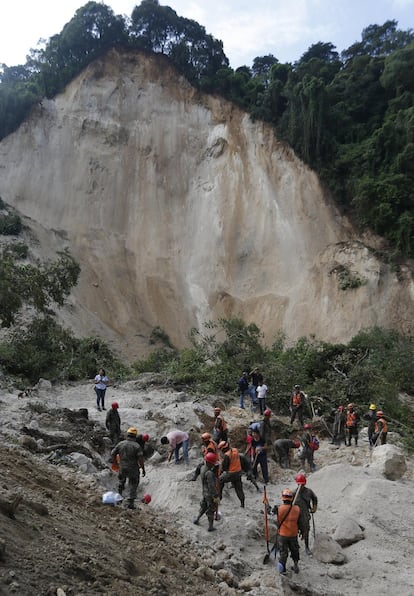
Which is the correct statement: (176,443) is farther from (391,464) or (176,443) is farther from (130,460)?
(391,464)

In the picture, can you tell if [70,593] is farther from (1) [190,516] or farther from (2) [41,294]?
(2) [41,294]

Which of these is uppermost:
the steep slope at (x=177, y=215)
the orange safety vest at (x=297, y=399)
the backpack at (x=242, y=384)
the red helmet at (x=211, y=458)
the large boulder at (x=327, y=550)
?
the steep slope at (x=177, y=215)

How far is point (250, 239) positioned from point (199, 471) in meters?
26.4

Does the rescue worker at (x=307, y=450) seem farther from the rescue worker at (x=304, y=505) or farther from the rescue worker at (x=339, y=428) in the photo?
the rescue worker at (x=304, y=505)

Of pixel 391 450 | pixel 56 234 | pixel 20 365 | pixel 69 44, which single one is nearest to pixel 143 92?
pixel 69 44

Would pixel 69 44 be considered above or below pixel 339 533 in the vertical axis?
above

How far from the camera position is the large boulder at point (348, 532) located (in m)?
7.58

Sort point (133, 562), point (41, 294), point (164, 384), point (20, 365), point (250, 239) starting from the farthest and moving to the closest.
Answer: point (250, 239), point (41, 294), point (20, 365), point (164, 384), point (133, 562)

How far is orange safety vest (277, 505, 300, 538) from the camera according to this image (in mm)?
6438

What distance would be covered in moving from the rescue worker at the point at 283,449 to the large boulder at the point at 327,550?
10.1ft

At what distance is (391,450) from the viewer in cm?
1036

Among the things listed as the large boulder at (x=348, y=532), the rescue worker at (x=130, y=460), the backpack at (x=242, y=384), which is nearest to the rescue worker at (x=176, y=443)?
the rescue worker at (x=130, y=460)

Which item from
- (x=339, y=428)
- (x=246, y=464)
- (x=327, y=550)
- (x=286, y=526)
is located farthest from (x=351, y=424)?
(x=286, y=526)

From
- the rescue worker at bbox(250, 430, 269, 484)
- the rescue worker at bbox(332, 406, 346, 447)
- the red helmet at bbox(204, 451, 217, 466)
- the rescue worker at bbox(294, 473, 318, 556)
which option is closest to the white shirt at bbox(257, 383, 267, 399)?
the rescue worker at bbox(332, 406, 346, 447)
